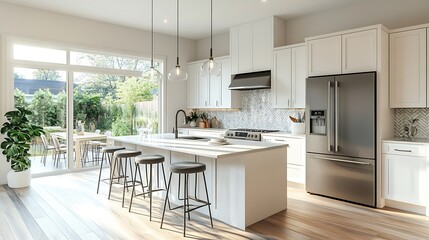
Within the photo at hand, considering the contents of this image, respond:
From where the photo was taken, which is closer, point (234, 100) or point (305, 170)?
point (305, 170)

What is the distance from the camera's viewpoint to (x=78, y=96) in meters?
5.79

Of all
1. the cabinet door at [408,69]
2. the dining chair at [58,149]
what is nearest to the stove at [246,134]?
the cabinet door at [408,69]

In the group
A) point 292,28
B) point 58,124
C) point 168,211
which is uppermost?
point 292,28

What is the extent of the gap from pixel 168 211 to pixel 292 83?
3.01m

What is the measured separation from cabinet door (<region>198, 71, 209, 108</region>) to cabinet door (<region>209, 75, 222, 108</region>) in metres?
0.11

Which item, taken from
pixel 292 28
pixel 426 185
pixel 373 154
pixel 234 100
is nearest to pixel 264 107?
pixel 234 100

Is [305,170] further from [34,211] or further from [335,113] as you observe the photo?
[34,211]

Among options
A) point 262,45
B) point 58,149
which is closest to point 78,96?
point 58,149

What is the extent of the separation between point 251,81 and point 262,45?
2.31 ft

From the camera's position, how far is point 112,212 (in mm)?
3588

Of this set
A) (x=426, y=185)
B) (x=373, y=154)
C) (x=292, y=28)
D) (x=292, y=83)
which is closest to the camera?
(x=426, y=185)

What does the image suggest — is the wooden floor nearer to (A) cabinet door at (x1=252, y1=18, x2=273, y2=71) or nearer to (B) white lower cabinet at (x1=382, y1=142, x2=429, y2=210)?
(B) white lower cabinet at (x1=382, y1=142, x2=429, y2=210)

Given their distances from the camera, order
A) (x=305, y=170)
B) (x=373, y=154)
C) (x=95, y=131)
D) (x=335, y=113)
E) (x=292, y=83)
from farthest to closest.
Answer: (x=95, y=131) < (x=292, y=83) < (x=305, y=170) < (x=335, y=113) < (x=373, y=154)

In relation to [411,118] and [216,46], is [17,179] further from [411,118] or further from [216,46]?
[411,118]
